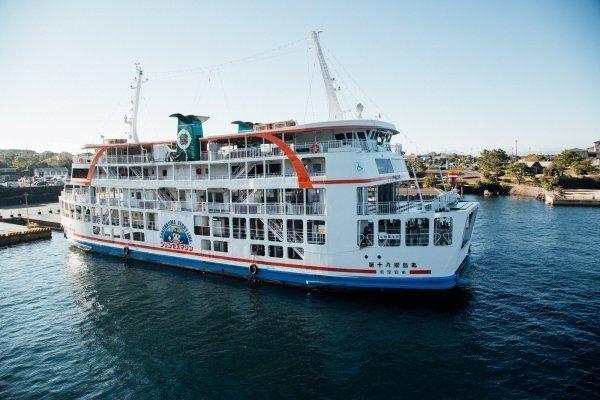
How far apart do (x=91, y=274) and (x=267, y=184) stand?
20.1 metres

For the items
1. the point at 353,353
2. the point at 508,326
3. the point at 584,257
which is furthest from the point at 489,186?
the point at 353,353

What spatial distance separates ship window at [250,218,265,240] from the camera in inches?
1260

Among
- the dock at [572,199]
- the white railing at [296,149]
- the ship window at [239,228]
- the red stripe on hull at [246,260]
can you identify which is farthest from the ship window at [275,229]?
the dock at [572,199]

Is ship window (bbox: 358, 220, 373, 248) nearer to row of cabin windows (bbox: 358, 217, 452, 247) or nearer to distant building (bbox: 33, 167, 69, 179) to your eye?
row of cabin windows (bbox: 358, 217, 452, 247)

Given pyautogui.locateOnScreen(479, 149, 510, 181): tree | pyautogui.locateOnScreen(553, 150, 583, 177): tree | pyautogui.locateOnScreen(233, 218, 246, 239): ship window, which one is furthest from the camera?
pyautogui.locateOnScreen(479, 149, 510, 181): tree

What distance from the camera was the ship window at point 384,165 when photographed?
99.0ft

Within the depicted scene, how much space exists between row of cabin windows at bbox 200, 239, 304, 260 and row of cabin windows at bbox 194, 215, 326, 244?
0.64 m

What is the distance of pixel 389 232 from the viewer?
2811 cm

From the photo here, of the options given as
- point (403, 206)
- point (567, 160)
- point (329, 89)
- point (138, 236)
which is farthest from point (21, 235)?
point (567, 160)

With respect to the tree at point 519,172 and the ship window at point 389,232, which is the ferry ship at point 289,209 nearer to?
the ship window at point 389,232

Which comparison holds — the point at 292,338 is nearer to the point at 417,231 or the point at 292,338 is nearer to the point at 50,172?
the point at 417,231

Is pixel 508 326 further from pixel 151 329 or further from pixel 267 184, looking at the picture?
pixel 151 329

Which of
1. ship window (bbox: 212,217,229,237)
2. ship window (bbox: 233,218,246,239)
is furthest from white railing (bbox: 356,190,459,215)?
ship window (bbox: 212,217,229,237)

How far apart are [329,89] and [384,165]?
776 centimetres
